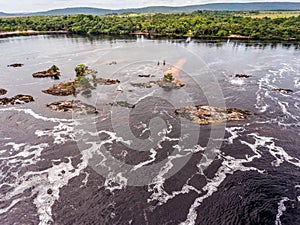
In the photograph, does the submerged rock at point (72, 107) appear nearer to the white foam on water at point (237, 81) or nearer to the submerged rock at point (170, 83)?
the submerged rock at point (170, 83)

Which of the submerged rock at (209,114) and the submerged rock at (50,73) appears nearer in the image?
the submerged rock at (209,114)

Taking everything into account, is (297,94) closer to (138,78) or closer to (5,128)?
(138,78)

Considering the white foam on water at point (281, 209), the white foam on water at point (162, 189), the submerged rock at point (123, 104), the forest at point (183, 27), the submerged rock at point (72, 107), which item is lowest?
the white foam on water at point (281, 209)

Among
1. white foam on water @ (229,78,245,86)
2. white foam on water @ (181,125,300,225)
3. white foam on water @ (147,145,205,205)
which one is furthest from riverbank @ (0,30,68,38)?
white foam on water @ (181,125,300,225)

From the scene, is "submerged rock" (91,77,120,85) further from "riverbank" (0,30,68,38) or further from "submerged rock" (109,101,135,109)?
"riverbank" (0,30,68,38)

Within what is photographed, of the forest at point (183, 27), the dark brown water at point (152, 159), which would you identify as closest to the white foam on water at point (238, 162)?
the dark brown water at point (152, 159)
